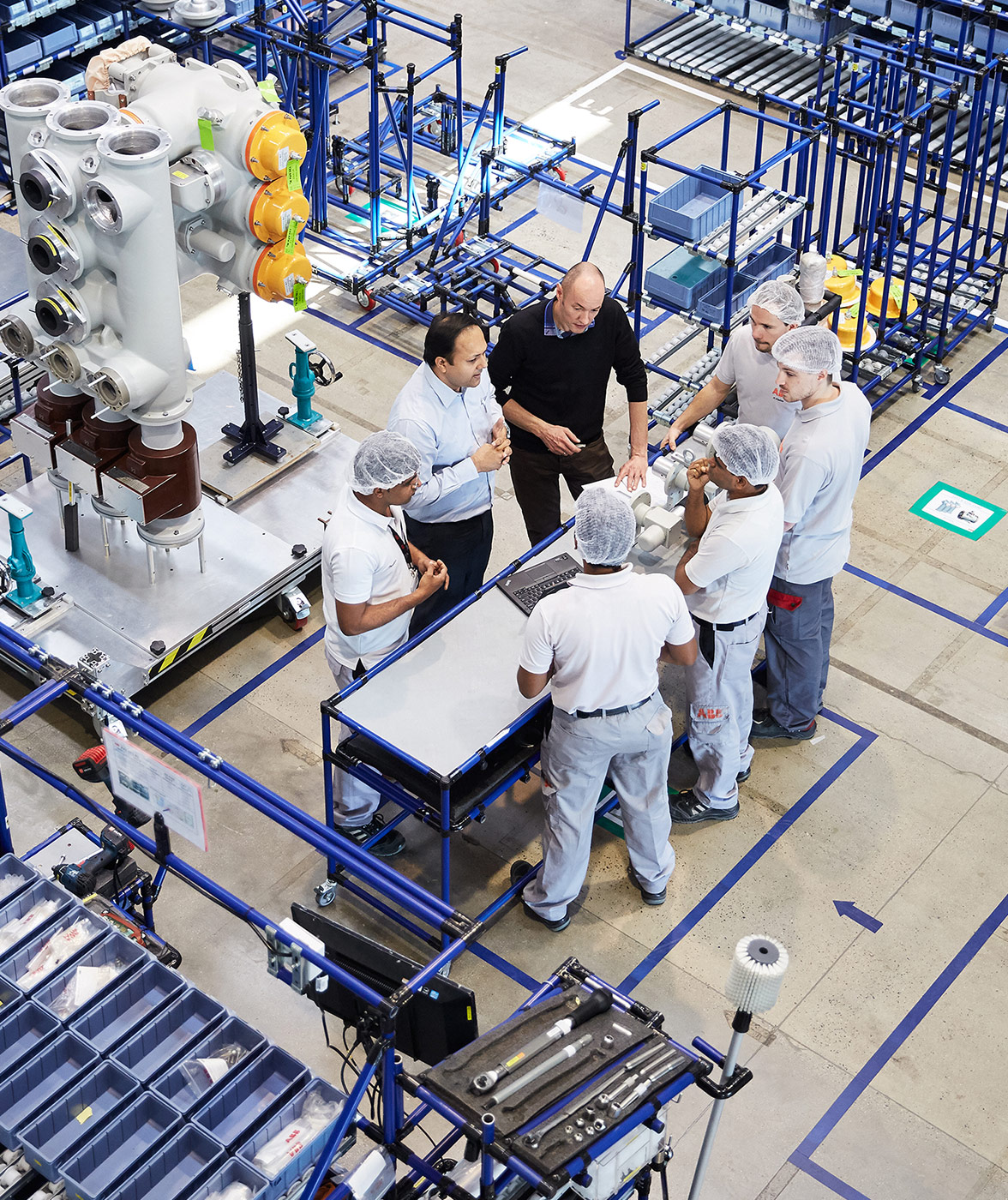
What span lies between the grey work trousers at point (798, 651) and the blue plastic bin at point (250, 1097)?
3543mm

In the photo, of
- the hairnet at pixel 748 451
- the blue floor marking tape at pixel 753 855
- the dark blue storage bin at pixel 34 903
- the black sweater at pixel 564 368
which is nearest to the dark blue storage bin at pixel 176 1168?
the dark blue storage bin at pixel 34 903

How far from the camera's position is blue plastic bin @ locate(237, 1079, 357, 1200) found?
4.59 meters

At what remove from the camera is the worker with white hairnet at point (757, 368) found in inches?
287

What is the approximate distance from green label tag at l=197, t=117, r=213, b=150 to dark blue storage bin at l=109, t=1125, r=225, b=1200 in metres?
4.57

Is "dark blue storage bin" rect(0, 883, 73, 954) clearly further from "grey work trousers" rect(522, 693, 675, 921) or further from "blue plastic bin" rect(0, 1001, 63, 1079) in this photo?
"grey work trousers" rect(522, 693, 675, 921)

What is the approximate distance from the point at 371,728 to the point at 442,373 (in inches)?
63.3

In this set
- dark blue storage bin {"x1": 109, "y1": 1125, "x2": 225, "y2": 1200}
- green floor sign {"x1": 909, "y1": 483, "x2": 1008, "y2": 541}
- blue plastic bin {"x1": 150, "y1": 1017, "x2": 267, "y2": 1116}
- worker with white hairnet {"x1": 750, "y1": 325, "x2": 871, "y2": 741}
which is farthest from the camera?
green floor sign {"x1": 909, "y1": 483, "x2": 1008, "y2": 541}

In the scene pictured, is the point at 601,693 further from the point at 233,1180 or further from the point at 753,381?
the point at 233,1180

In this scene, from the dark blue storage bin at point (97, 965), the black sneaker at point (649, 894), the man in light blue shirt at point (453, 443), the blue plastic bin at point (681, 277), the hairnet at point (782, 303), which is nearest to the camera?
the dark blue storage bin at point (97, 965)

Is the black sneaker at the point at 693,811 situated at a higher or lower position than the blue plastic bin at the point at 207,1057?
lower

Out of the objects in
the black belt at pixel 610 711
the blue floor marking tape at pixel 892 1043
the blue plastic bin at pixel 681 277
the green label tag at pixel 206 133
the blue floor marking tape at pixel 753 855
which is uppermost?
the green label tag at pixel 206 133

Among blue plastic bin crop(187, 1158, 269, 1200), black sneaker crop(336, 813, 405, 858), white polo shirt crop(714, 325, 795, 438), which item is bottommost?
black sneaker crop(336, 813, 405, 858)

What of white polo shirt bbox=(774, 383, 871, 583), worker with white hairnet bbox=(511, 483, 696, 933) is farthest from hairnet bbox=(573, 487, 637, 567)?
white polo shirt bbox=(774, 383, 871, 583)

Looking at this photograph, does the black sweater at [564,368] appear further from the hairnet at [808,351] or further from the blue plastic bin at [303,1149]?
the blue plastic bin at [303,1149]
